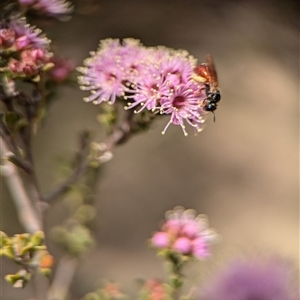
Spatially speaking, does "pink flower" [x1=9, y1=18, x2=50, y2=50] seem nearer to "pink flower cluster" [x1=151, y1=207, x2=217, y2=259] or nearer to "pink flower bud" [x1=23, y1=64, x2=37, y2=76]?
"pink flower bud" [x1=23, y1=64, x2=37, y2=76]

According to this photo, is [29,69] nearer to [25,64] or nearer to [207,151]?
[25,64]

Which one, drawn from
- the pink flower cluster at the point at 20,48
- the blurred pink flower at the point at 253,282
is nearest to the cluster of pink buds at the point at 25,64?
the pink flower cluster at the point at 20,48

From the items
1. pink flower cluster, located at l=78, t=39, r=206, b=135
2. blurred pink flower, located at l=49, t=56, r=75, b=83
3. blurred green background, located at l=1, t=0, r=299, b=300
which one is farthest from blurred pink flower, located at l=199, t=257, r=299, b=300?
blurred pink flower, located at l=49, t=56, r=75, b=83


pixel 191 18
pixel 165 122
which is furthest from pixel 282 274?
pixel 191 18

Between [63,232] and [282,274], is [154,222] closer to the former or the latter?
[63,232]

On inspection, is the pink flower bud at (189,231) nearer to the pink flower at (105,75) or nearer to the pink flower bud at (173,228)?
the pink flower bud at (173,228)

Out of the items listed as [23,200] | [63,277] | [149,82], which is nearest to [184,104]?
[149,82]
